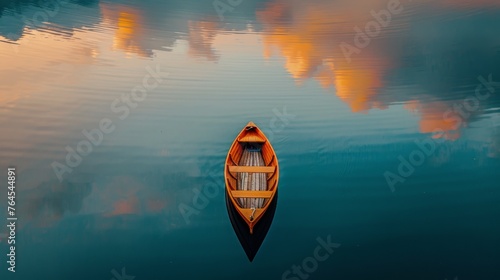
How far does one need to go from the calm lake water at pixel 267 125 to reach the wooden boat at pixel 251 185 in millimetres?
337

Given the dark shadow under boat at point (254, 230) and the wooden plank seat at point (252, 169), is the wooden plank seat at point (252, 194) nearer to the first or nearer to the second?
the dark shadow under boat at point (254, 230)

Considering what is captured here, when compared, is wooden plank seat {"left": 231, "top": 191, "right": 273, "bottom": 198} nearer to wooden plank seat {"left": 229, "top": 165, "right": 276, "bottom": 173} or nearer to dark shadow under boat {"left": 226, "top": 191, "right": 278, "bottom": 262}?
dark shadow under boat {"left": 226, "top": 191, "right": 278, "bottom": 262}

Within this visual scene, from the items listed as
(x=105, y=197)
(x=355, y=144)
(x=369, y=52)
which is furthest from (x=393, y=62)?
(x=105, y=197)

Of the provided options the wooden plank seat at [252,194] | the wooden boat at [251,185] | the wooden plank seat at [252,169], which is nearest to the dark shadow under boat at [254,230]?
the wooden boat at [251,185]

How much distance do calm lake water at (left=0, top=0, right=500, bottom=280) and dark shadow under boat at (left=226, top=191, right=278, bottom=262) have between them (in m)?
0.21

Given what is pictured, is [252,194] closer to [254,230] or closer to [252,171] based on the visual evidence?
[254,230]

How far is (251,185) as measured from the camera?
1494cm

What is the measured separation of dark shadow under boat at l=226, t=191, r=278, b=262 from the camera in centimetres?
1330

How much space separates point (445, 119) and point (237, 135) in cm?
790

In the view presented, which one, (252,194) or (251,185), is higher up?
(251,185)

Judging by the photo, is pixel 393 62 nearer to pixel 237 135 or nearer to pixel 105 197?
pixel 237 135

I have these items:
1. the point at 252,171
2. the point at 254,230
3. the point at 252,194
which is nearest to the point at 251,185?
the point at 252,171

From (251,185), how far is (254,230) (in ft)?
6.26

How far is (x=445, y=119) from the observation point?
18.7 m
